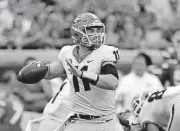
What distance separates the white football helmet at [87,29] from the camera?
4.95 meters

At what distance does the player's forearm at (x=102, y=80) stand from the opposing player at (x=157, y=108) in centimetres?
71

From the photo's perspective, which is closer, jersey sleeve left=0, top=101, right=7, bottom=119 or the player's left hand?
the player's left hand

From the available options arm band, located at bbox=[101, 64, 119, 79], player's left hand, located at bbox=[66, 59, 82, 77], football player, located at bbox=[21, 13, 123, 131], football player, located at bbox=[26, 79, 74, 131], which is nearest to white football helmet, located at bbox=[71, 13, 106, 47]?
football player, located at bbox=[21, 13, 123, 131]

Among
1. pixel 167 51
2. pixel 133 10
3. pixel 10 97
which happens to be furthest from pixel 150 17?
pixel 10 97

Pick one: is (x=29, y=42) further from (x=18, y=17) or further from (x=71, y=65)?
(x=71, y=65)

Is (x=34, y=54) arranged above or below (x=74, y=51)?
below

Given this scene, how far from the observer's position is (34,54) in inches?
390

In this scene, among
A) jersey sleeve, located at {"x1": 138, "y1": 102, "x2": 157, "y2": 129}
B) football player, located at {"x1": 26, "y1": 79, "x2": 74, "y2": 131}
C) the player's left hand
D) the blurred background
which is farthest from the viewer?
the blurred background

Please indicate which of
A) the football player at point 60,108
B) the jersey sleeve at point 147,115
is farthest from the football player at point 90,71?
the football player at point 60,108

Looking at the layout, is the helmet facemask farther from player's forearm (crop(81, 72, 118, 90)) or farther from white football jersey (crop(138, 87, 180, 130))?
white football jersey (crop(138, 87, 180, 130))

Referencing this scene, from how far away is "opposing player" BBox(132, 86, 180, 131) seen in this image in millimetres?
5186

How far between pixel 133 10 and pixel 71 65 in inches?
Result: 293

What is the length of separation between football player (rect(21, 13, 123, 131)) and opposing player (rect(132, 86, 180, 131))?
458 millimetres

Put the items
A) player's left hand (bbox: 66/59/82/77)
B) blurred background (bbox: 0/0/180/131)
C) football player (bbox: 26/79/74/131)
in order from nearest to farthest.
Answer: player's left hand (bbox: 66/59/82/77), football player (bbox: 26/79/74/131), blurred background (bbox: 0/0/180/131)
